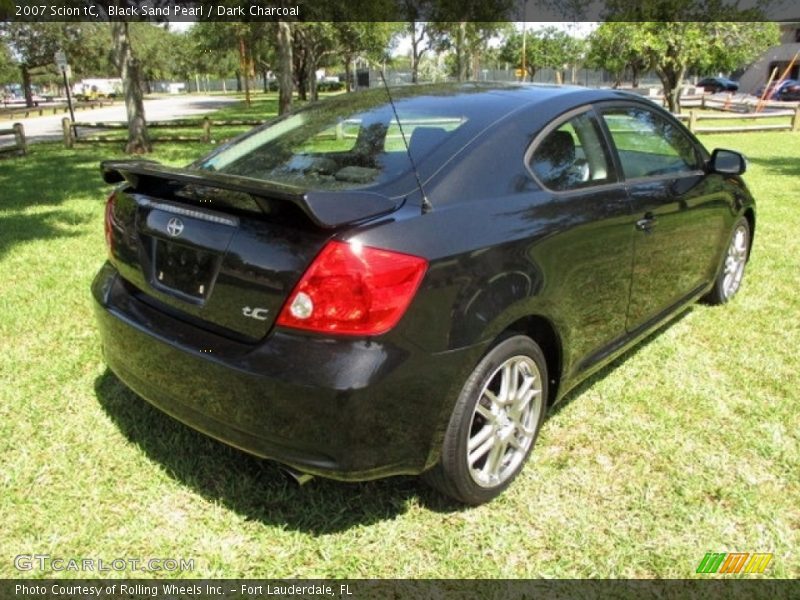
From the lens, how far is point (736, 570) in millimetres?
2295

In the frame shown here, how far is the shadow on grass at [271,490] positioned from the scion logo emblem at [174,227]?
1041 mm

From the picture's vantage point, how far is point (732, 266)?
4.73 meters

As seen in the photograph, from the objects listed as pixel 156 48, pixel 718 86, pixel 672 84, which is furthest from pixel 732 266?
pixel 156 48

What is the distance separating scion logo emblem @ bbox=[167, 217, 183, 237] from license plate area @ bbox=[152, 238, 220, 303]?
4 centimetres

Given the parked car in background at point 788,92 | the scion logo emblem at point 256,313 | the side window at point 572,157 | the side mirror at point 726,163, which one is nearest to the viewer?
the scion logo emblem at point 256,313

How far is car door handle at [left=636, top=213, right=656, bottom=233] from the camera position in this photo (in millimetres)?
3116

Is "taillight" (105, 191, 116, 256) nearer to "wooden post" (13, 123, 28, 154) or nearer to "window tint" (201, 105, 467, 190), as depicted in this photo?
"window tint" (201, 105, 467, 190)

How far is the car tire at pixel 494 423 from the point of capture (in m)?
2.32

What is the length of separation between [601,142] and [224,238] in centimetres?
186

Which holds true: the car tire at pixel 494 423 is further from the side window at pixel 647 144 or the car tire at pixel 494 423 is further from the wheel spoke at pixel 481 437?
the side window at pixel 647 144

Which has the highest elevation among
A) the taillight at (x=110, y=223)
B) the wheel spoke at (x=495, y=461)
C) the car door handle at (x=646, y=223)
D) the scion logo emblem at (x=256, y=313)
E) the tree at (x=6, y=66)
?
the tree at (x=6, y=66)

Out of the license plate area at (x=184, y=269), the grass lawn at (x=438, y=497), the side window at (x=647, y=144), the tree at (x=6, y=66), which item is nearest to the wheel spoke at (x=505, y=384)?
the grass lawn at (x=438, y=497)

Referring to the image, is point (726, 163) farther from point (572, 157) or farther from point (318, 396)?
point (318, 396)

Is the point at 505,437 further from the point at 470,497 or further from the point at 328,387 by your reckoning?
the point at 328,387
